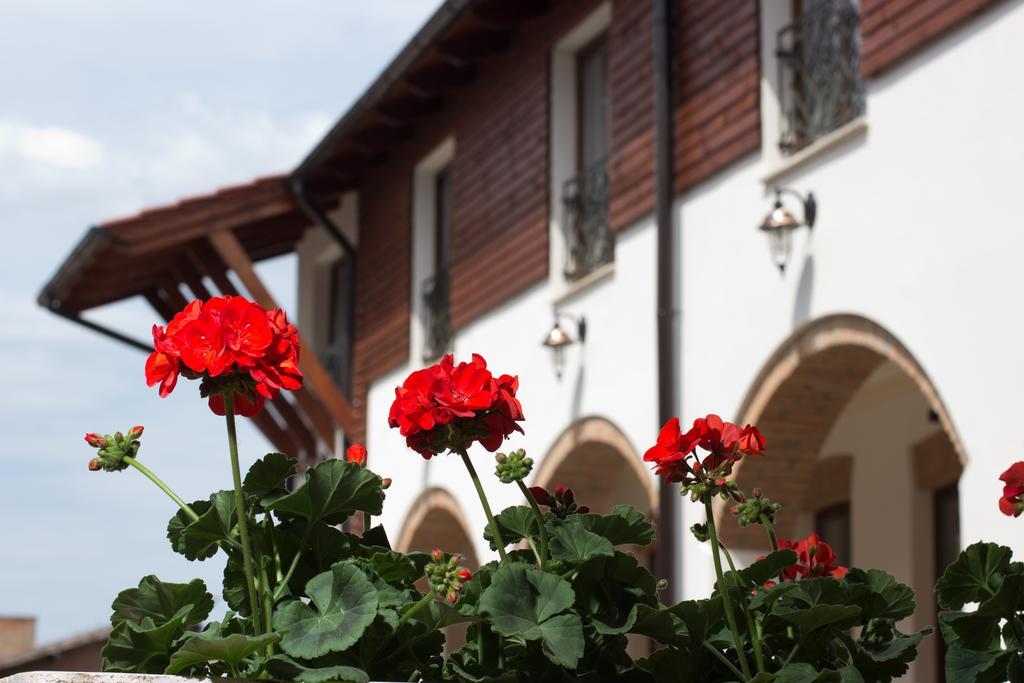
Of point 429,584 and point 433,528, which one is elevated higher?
point 433,528

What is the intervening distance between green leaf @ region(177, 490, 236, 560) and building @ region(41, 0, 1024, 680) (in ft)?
14.3

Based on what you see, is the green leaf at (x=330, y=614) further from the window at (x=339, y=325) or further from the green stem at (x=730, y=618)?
the window at (x=339, y=325)

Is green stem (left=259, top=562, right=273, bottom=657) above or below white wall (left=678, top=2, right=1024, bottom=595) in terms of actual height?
below

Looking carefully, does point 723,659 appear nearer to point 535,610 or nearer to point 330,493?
point 535,610

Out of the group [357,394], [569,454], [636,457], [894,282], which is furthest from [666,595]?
[357,394]

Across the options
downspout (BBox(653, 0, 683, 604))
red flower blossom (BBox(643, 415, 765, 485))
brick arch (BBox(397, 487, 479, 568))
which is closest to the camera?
red flower blossom (BBox(643, 415, 765, 485))

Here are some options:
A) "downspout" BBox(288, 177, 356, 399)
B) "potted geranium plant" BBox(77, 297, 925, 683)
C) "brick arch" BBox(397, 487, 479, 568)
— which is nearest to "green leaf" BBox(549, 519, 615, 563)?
"potted geranium plant" BBox(77, 297, 925, 683)

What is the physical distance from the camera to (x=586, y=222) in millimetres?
10805

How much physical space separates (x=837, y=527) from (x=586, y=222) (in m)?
3.26

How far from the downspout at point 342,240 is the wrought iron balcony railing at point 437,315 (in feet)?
5.48

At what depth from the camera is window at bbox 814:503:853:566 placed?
12016 millimetres

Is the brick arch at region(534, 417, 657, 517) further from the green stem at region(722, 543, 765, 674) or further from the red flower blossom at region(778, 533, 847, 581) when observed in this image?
the green stem at region(722, 543, 765, 674)

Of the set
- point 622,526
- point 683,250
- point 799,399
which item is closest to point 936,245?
point 799,399

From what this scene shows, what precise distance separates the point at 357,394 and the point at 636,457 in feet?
17.5
